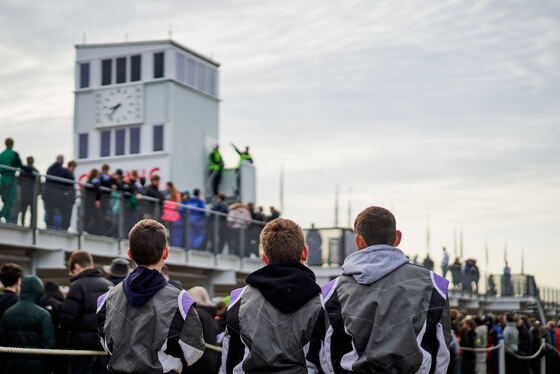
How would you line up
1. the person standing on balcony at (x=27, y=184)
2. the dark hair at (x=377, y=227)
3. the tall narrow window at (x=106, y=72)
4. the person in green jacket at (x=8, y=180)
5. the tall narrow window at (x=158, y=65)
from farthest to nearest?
the tall narrow window at (x=106, y=72)
the tall narrow window at (x=158, y=65)
the person standing on balcony at (x=27, y=184)
the person in green jacket at (x=8, y=180)
the dark hair at (x=377, y=227)

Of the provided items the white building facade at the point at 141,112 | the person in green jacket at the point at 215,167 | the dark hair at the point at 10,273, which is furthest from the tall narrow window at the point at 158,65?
the dark hair at the point at 10,273

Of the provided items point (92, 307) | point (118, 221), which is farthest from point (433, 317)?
point (118, 221)

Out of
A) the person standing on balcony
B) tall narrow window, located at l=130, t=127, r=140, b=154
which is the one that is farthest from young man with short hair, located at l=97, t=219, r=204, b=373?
tall narrow window, located at l=130, t=127, r=140, b=154

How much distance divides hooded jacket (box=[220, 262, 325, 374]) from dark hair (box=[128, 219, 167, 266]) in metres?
0.58

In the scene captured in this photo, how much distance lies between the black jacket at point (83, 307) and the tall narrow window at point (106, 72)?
1213 inches

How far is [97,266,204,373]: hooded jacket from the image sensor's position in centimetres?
544

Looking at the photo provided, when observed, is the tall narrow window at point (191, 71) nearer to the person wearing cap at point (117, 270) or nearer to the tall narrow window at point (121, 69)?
the tall narrow window at point (121, 69)

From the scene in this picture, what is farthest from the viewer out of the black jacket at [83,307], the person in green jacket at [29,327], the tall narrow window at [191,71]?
the tall narrow window at [191,71]

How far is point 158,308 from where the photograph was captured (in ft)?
18.0

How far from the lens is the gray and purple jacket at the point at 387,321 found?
5.07m

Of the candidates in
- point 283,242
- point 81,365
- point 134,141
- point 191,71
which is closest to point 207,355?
point 81,365

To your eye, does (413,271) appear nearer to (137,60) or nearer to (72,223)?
(72,223)

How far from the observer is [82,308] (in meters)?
9.60

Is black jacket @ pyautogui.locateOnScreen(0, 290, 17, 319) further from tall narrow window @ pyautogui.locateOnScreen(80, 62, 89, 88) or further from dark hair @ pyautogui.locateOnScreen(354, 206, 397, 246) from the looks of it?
tall narrow window @ pyautogui.locateOnScreen(80, 62, 89, 88)
